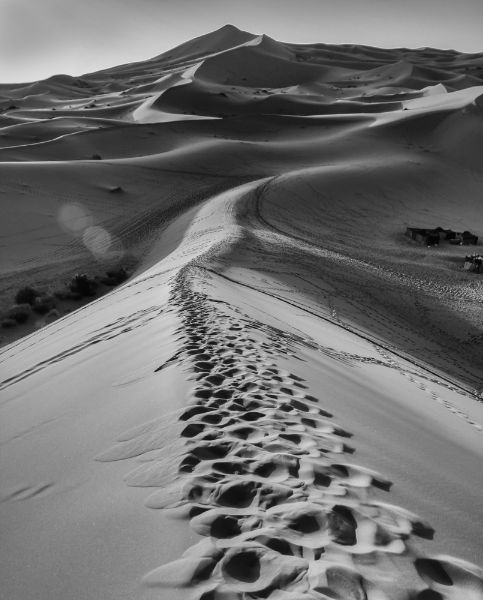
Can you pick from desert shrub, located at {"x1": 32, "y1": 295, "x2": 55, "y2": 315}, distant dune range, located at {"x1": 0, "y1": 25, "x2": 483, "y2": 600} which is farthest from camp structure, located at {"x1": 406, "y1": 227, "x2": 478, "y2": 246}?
desert shrub, located at {"x1": 32, "y1": 295, "x2": 55, "y2": 315}

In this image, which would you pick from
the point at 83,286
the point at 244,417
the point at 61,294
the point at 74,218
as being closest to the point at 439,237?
the point at 83,286

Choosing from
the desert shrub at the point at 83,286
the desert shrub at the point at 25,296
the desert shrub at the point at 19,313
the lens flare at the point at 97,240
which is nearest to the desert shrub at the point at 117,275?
the desert shrub at the point at 83,286

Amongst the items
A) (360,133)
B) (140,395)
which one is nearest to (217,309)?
(140,395)

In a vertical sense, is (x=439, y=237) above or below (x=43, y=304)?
below

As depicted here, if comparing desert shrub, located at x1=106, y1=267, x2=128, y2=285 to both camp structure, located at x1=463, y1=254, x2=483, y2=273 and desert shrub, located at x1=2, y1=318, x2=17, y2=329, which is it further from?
camp structure, located at x1=463, y1=254, x2=483, y2=273

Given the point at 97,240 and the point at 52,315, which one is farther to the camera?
the point at 97,240

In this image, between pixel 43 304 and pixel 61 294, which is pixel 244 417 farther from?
pixel 61 294

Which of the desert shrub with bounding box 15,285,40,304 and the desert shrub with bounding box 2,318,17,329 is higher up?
the desert shrub with bounding box 15,285,40,304
